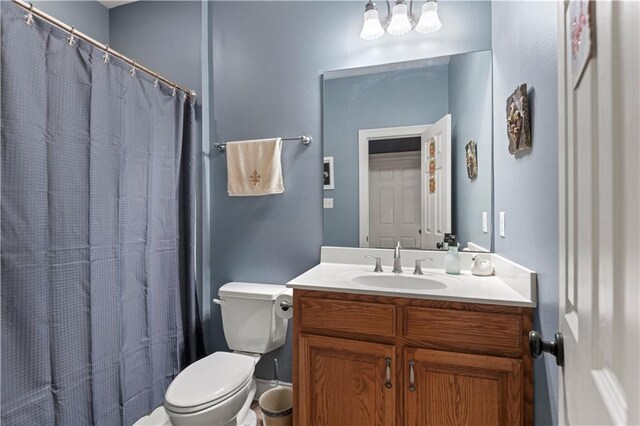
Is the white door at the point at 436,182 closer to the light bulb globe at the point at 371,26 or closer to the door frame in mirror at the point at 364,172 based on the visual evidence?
the door frame in mirror at the point at 364,172

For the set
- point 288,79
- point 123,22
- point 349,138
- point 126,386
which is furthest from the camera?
point 123,22

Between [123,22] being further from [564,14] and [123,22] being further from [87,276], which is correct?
[564,14]

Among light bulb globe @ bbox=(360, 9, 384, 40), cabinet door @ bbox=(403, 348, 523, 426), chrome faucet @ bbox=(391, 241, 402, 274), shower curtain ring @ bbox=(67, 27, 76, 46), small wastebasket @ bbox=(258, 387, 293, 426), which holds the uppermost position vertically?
light bulb globe @ bbox=(360, 9, 384, 40)

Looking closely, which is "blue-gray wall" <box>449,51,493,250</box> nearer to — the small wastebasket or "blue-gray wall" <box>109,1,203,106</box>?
the small wastebasket

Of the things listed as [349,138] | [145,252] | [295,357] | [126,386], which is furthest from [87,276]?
[349,138]

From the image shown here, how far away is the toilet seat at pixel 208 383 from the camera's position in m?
1.36

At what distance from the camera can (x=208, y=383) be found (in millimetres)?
1480

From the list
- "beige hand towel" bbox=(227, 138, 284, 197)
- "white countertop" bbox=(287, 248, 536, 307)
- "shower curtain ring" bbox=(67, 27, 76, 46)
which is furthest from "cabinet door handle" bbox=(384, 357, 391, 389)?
"shower curtain ring" bbox=(67, 27, 76, 46)

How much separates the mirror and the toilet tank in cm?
53

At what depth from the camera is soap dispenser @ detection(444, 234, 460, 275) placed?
1693 millimetres

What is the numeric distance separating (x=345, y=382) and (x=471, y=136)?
140 centimetres

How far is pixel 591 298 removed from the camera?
46 centimetres

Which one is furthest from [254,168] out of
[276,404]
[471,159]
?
[276,404]

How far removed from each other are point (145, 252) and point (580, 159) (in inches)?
74.4
